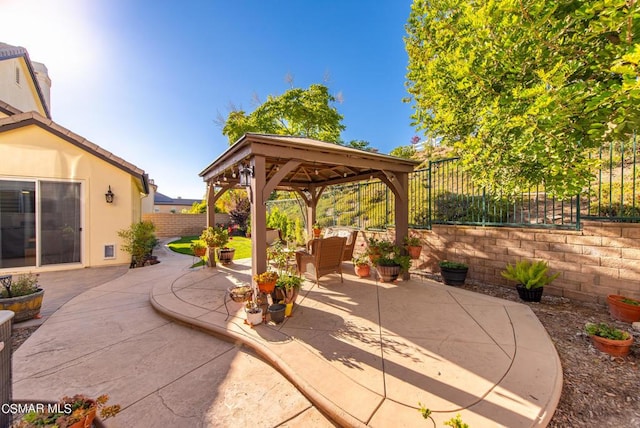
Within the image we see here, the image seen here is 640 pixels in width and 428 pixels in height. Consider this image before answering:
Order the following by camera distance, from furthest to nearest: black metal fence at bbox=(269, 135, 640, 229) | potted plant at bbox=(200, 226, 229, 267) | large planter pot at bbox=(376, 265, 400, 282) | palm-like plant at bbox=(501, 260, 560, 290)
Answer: potted plant at bbox=(200, 226, 229, 267)
large planter pot at bbox=(376, 265, 400, 282)
palm-like plant at bbox=(501, 260, 560, 290)
black metal fence at bbox=(269, 135, 640, 229)

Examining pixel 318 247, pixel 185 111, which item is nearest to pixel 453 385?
pixel 318 247

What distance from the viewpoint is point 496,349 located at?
3018 mm

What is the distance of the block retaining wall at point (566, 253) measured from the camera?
4.12m

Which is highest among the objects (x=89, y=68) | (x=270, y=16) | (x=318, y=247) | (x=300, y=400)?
(x=270, y=16)

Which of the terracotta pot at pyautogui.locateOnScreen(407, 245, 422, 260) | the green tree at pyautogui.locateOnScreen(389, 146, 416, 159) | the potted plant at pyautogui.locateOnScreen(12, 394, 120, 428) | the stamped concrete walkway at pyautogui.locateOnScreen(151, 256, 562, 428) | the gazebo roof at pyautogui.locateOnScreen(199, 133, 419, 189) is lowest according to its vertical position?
the stamped concrete walkway at pyautogui.locateOnScreen(151, 256, 562, 428)

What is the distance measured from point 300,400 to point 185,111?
14376 mm

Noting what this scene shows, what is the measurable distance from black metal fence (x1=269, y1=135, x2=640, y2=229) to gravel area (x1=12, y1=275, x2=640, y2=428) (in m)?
1.86

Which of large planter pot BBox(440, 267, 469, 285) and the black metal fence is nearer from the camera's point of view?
the black metal fence

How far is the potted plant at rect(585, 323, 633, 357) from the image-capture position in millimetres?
2883

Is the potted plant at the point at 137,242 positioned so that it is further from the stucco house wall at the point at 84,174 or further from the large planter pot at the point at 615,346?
the large planter pot at the point at 615,346

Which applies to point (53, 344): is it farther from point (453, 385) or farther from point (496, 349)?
point (496, 349)

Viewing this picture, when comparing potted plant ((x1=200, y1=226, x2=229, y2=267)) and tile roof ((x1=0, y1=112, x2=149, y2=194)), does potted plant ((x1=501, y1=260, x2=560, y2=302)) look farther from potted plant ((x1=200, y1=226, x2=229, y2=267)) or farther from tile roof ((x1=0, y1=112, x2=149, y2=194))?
tile roof ((x1=0, y1=112, x2=149, y2=194))

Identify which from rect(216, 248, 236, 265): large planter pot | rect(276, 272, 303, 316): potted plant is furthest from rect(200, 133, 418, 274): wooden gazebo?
rect(216, 248, 236, 265): large planter pot

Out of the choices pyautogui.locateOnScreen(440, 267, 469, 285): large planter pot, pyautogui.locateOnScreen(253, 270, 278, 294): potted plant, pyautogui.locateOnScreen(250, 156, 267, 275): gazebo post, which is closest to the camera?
pyautogui.locateOnScreen(253, 270, 278, 294): potted plant
